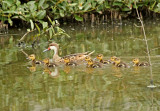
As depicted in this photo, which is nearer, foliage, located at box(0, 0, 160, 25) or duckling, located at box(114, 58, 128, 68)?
duckling, located at box(114, 58, 128, 68)

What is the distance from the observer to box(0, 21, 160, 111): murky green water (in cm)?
582

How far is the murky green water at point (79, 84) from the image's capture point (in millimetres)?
5821

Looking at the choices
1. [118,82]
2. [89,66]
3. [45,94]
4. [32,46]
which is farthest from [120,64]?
[32,46]

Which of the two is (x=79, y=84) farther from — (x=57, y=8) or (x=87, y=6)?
(x=57, y=8)

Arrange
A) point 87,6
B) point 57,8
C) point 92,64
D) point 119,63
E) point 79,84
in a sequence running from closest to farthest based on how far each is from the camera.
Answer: point 79,84, point 119,63, point 92,64, point 87,6, point 57,8

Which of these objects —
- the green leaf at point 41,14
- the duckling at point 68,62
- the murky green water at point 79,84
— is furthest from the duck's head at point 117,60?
the green leaf at point 41,14

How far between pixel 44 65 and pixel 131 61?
1.51 m

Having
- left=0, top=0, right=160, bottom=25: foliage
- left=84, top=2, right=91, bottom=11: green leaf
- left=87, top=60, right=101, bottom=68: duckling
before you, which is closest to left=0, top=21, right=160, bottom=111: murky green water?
left=87, top=60, right=101, bottom=68: duckling

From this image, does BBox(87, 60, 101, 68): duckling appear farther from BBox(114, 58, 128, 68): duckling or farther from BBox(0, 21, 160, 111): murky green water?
BBox(114, 58, 128, 68): duckling

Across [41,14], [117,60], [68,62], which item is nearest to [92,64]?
[117,60]

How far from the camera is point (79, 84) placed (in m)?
6.90

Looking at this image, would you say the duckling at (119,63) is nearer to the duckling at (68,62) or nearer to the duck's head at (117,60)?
the duck's head at (117,60)

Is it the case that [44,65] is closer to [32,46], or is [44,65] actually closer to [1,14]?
[32,46]

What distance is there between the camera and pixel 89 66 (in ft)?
26.8
